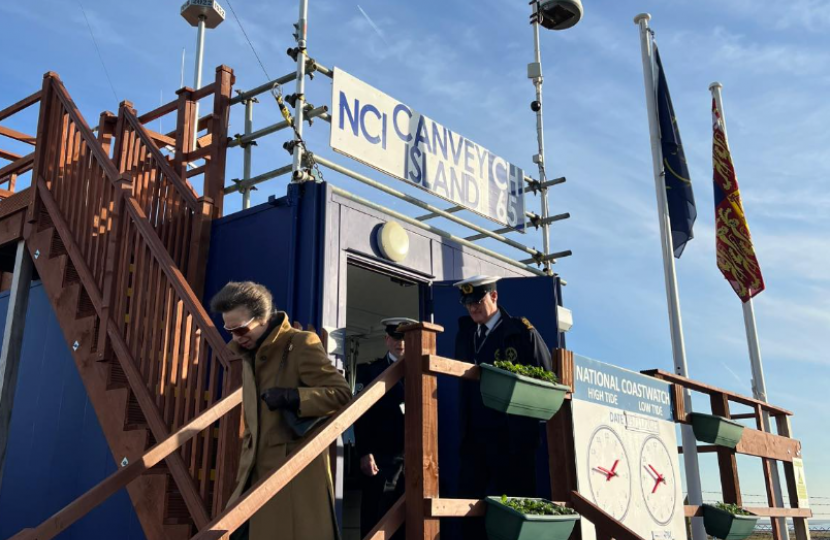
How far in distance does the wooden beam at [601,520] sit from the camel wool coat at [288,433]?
1636mm

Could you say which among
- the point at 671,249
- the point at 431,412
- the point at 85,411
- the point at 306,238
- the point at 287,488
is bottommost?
the point at 287,488

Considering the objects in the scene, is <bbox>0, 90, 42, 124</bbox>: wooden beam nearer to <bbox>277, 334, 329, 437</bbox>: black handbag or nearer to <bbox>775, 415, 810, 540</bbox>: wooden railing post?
<bbox>277, 334, 329, 437</bbox>: black handbag

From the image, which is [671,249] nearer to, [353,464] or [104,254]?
[353,464]

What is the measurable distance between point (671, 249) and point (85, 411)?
6749 mm

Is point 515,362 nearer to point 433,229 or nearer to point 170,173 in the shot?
point 433,229

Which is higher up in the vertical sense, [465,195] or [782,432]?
[465,195]

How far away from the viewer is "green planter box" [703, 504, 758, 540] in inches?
234

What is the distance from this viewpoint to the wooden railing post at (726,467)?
21.1ft

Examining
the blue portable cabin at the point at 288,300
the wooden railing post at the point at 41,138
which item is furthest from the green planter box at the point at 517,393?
the wooden railing post at the point at 41,138

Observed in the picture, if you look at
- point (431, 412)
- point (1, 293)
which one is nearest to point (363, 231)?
point (431, 412)

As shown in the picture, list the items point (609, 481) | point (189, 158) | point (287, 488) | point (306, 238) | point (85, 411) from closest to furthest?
point (287, 488)
point (609, 481)
point (306, 238)
point (85, 411)
point (189, 158)

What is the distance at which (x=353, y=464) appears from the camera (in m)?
6.75

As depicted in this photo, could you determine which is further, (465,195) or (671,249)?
(671,249)

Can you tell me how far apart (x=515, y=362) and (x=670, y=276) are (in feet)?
16.6
